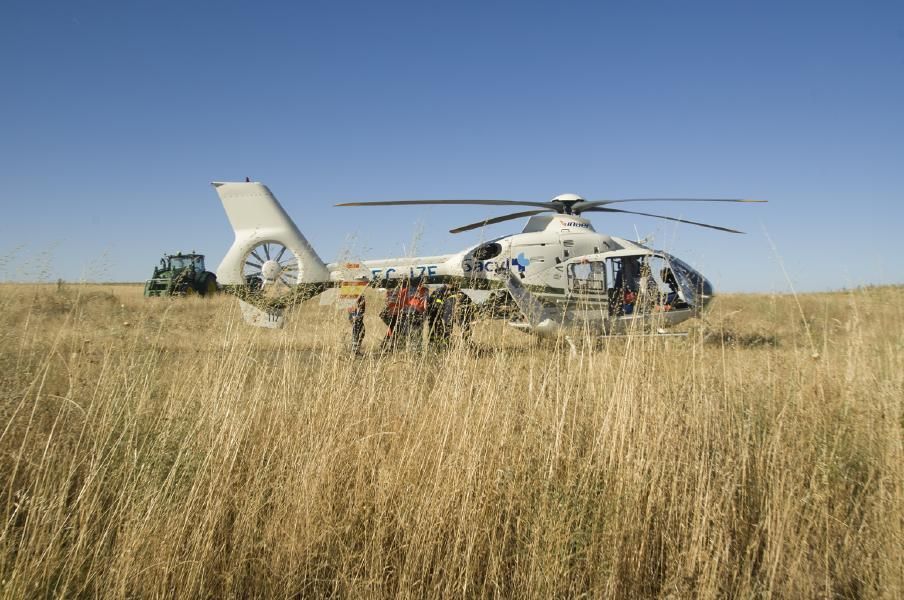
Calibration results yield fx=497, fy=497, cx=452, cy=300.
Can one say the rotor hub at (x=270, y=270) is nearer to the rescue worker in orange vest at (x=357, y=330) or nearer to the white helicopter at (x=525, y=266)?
the white helicopter at (x=525, y=266)

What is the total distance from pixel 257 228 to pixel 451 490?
8854 mm

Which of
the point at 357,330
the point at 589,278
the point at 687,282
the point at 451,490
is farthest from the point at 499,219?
the point at 451,490

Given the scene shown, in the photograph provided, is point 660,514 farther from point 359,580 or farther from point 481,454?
point 359,580

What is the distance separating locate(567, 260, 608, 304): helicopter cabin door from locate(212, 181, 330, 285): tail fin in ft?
16.1

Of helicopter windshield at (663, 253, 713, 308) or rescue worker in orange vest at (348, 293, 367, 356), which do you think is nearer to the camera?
rescue worker in orange vest at (348, 293, 367, 356)

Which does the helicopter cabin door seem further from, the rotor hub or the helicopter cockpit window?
the rotor hub

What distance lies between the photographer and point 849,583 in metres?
2.14

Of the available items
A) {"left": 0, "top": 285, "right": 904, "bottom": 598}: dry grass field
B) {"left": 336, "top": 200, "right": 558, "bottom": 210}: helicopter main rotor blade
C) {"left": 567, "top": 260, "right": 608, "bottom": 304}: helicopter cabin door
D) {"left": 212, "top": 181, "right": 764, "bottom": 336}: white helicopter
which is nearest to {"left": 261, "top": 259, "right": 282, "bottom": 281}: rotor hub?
{"left": 212, "top": 181, "right": 764, "bottom": 336}: white helicopter

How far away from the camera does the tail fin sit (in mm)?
9688

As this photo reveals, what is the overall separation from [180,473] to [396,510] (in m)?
1.09

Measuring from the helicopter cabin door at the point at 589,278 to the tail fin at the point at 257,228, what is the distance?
16.1ft

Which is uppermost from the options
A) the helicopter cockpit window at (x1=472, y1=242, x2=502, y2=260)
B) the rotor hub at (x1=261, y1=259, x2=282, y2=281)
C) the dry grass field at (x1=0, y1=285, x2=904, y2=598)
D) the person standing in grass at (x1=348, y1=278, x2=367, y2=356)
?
the helicopter cockpit window at (x1=472, y1=242, x2=502, y2=260)

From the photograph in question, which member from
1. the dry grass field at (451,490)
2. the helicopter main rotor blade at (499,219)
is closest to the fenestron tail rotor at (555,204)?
the helicopter main rotor blade at (499,219)

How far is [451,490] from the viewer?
2.31m
